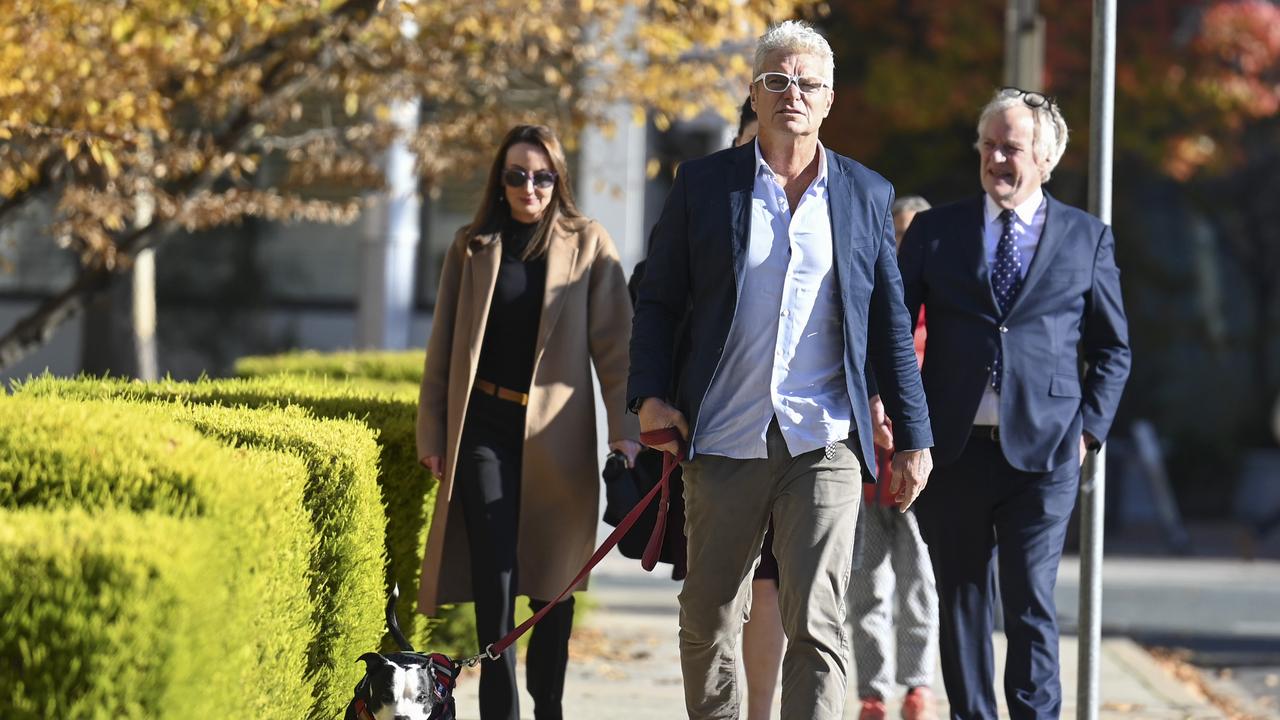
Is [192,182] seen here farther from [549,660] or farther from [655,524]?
[655,524]

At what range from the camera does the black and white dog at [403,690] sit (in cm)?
454

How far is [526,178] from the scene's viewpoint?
18.9 feet

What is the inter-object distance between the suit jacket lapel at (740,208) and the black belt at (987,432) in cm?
129

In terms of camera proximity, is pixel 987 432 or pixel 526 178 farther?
pixel 526 178

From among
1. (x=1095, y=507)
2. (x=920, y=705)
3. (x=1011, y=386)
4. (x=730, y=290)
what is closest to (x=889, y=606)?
(x=920, y=705)

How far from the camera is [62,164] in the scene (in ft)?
27.0

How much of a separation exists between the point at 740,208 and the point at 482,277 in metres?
1.38

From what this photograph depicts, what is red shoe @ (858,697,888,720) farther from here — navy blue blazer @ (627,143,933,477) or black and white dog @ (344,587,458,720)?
black and white dog @ (344,587,458,720)

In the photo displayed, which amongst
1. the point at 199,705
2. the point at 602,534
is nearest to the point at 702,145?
the point at 602,534

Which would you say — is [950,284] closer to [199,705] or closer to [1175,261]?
[199,705]

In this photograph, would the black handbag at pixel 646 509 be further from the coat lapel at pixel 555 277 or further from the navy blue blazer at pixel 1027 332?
the navy blue blazer at pixel 1027 332

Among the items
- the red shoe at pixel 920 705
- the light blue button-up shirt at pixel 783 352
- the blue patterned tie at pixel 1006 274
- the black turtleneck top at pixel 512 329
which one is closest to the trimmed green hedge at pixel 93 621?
the light blue button-up shirt at pixel 783 352

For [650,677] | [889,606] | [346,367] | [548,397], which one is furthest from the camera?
[346,367]

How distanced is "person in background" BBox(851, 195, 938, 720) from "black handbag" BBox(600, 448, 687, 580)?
99 centimetres
